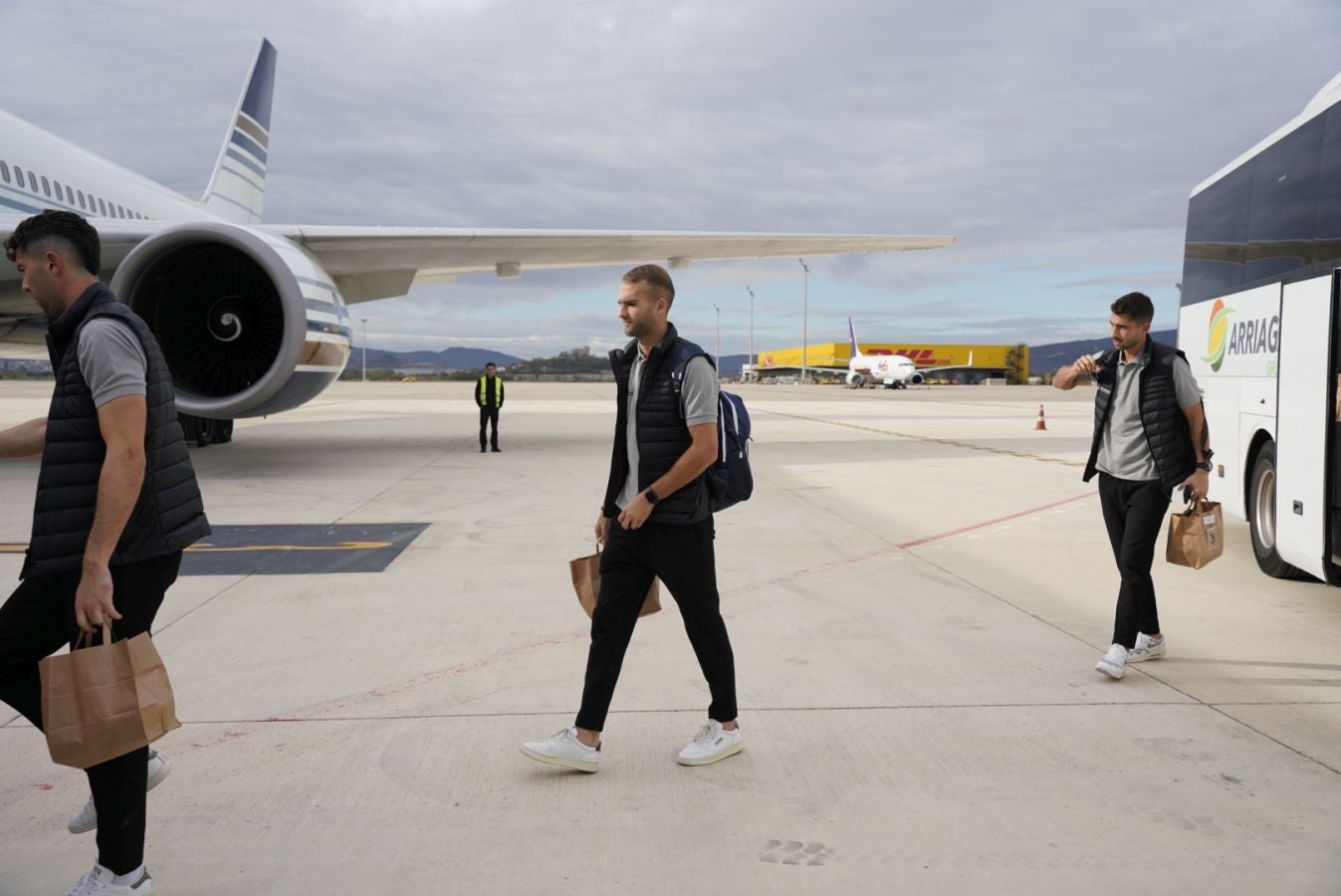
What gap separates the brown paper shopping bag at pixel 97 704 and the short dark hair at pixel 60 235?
960mm

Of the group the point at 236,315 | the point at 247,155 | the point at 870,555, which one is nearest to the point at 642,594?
the point at 870,555

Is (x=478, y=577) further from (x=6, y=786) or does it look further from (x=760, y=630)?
(x=6, y=786)

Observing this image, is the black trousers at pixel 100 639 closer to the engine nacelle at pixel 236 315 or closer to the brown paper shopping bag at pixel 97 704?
the brown paper shopping bag at pixel 97 704

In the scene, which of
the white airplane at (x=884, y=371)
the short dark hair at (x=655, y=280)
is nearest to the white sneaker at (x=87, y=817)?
the short dark hair at (x=655, y=280)

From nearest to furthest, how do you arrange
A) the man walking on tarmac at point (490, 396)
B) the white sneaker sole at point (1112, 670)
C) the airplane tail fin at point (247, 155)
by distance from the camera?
1. the white sneaker sole at point (1112, 670)
2. the man walking on tarmac at point (490, 396)
3. the airplane tail fin at point (247, 155)

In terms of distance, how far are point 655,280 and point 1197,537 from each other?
2.90m

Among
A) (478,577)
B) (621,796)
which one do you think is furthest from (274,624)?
(621,796)

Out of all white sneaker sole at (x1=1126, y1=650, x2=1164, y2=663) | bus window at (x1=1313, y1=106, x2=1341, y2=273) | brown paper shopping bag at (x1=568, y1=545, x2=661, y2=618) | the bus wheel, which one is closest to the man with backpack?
brown paper shopping bag at (x1=568, y1=545, x2=661, y2=618)

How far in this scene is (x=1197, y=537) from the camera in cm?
469

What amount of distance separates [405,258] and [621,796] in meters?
12.5

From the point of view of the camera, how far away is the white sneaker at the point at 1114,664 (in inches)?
171

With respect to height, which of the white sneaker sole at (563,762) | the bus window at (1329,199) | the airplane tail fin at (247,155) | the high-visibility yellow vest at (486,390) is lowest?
the white sneaker sole at (563,762)

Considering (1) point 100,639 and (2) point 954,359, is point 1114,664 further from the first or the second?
(2) point 954,359

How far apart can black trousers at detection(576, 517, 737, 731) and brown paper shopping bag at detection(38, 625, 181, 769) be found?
4.52ft
